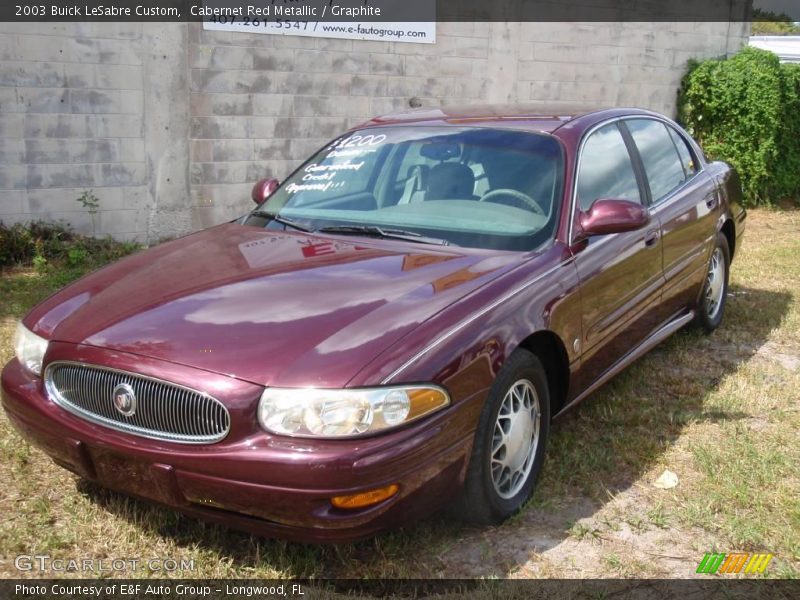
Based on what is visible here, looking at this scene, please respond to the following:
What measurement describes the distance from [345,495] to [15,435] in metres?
2.11

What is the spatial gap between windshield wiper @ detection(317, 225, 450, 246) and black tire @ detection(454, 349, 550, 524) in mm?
695

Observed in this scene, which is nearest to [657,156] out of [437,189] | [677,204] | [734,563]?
[677,204]

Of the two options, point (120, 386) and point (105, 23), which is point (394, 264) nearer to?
point (120, 386)

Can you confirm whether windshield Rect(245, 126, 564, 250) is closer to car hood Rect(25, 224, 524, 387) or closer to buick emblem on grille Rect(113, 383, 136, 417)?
car hood Rect(25, 224, 524, 387)

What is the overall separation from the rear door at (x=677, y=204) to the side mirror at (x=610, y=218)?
831 mm

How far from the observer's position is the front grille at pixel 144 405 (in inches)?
111

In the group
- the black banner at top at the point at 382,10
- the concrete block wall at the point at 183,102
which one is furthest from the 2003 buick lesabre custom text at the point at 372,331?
the black banner at top at the point at 382,10

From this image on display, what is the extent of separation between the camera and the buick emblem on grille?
2.93 meters

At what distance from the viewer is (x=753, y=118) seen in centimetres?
1144

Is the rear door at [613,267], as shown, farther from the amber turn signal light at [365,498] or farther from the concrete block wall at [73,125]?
the concrete block wall at [73,125]

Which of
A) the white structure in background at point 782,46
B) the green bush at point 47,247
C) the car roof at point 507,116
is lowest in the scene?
the green bush at point 47,247

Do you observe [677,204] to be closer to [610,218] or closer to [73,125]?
[610,218]

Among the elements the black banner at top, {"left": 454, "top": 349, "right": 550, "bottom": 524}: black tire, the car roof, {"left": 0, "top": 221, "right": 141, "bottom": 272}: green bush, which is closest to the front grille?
{"left": 454, "top": 349, "right": 550, "bottom": 524}: black tire

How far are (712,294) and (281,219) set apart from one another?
10.2ft
